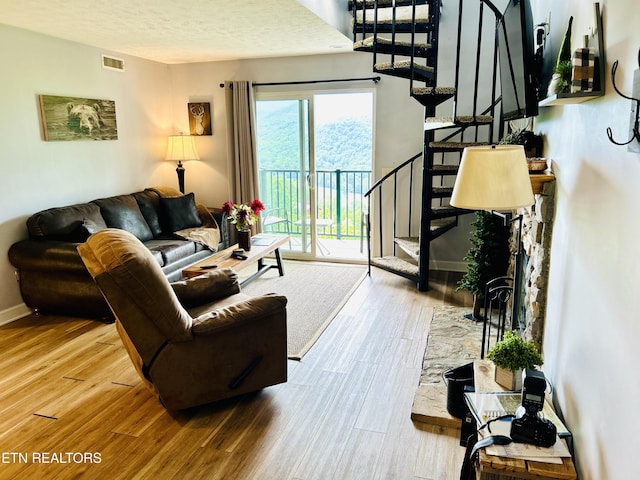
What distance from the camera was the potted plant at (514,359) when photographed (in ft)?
7.08

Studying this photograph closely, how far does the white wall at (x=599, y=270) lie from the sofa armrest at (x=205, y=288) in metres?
2.07

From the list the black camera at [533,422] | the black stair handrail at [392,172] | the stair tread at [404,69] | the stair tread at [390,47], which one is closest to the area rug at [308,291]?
the black stair handrail at [392,172]

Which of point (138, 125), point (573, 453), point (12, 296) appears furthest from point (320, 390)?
point (138, 125)

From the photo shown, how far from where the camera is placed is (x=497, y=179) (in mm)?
1900

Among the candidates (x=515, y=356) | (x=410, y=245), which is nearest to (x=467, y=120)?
(x=410, y=245)

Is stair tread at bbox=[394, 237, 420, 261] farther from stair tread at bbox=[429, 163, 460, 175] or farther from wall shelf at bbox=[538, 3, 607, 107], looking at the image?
wall shelf at bbox=[538, 3, 607, 107]

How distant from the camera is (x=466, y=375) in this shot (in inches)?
108

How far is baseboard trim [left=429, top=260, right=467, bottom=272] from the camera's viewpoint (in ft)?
18.1

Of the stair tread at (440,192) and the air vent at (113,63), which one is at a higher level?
the air vent at (113,63)

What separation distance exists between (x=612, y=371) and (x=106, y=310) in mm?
3838

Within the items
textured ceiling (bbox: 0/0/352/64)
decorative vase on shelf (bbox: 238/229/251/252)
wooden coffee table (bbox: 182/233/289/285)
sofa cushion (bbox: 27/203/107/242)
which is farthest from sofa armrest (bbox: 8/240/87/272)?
textured ceiling (bbox: 0/0/352/64)

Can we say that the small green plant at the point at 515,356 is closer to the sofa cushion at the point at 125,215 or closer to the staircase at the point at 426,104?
the staircase at the point at 426,104

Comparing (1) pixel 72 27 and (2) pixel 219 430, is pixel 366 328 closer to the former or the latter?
(2) pixel 219 430

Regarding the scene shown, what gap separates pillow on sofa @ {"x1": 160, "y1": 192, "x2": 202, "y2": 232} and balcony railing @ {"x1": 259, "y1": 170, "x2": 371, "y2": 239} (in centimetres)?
104
